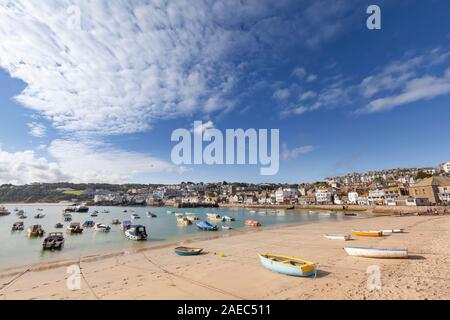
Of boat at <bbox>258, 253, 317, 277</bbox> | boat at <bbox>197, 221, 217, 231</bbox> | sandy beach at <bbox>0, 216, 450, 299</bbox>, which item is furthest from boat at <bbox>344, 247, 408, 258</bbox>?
boat at <bbox>197, 221, 217, 231</bbox>

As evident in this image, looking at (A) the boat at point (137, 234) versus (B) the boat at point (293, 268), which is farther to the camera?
(A) the boat at point (137, 234)

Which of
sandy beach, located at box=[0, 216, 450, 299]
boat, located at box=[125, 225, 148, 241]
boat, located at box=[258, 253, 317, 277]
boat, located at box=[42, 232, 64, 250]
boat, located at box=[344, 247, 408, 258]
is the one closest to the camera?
sandy beach, located at box=[0, 216, 450, 299]

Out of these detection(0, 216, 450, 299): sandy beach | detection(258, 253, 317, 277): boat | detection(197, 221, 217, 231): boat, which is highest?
detection(258, 253, 317, 277): boat

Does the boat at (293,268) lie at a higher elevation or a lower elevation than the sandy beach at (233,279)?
higher

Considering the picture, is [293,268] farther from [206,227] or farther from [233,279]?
[206,227]

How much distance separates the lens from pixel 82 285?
43.9 ft

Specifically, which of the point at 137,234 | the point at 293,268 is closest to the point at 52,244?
the point at 137,234

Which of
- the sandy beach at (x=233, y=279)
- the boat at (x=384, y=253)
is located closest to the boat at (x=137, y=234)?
the sandy beach at (x=233, y=279)

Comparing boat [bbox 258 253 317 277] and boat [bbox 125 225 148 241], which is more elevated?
boat [bbox 258 253 317 277]

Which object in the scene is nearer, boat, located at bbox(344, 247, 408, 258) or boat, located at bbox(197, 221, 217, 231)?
boat, located at bbox(344, 247, 408, 258)

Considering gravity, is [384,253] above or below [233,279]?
above

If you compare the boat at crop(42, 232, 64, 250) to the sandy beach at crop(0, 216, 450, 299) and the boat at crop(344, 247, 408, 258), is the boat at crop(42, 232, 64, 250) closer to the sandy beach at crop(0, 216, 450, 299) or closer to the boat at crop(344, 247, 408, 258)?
the sandy beach at crop(0, 216, 450, 299)

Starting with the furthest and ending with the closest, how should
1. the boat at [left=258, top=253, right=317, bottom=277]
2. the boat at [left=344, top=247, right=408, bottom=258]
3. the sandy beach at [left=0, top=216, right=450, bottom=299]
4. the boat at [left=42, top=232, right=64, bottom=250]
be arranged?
1. the boat at [left=42, top=232, right=64, bottom=250]
2. the boat at [left=344, top=247, right=408, bottom=258]
3. the boat at [left=258, top=253, right=317, bottom=277]
4. the sandy beach at [left=0, top=216, right=450, bottom=299]

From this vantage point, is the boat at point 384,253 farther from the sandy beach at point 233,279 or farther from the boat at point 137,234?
the boat at point 137,234
